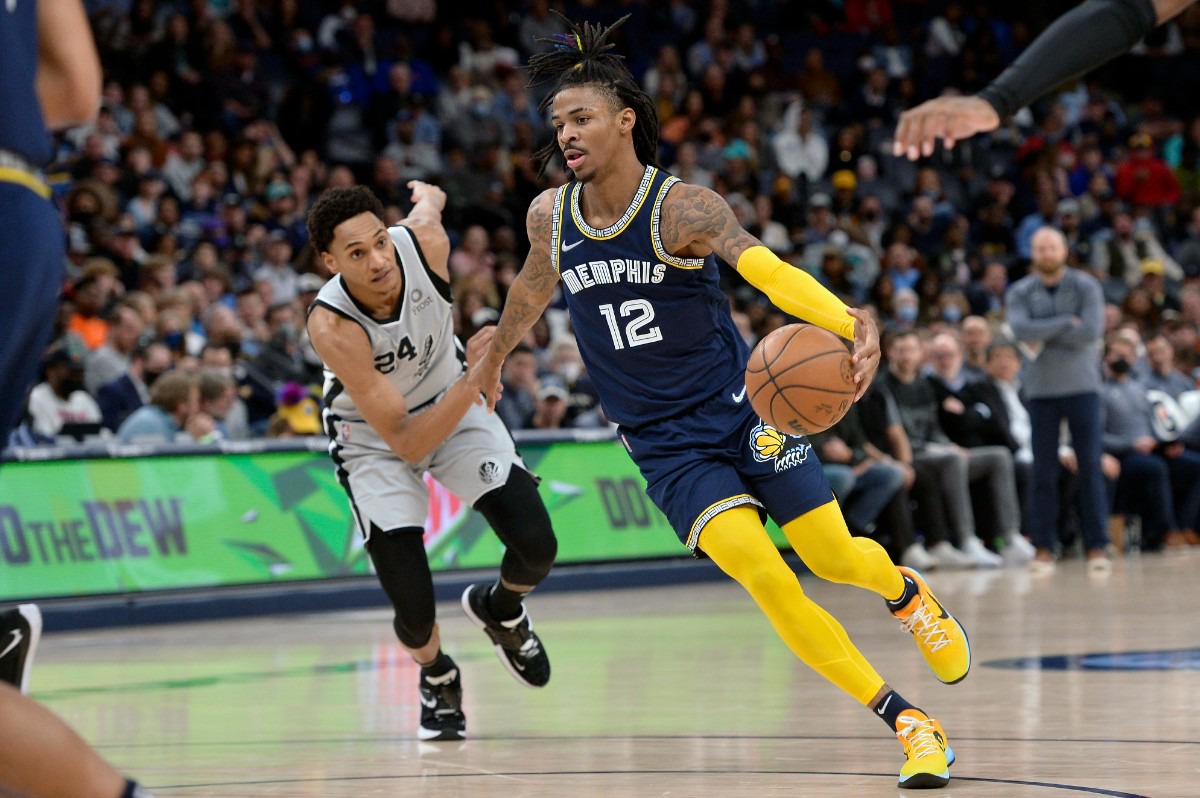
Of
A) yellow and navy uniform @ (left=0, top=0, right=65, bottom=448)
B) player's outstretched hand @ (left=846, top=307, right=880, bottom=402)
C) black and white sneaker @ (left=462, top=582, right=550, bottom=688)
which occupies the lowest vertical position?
black and white sneaker @ (left=462, top=582, right=550, bottom=688)

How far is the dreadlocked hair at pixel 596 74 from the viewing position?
5.53m

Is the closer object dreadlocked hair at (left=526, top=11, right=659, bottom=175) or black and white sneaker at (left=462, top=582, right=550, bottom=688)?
dreadlocked hair at (left=526, top=11, right=659, bottom=175)

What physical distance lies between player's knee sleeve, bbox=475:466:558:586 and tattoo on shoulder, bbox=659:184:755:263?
1.52m

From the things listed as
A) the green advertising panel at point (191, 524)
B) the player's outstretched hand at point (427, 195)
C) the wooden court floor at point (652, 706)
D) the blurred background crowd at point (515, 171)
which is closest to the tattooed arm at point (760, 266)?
the wooden court floor at point (652, 706)

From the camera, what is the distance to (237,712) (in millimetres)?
6875

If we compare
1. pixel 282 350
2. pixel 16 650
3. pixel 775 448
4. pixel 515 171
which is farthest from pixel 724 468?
pixel 515 171

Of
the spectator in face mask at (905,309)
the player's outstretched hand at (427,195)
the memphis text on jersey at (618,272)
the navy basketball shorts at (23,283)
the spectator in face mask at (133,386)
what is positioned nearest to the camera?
the navy basketball shorts at (23,283)

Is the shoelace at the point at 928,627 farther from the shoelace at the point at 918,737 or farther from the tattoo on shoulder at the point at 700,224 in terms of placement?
the tattoo on shoulder at the point at 700,224

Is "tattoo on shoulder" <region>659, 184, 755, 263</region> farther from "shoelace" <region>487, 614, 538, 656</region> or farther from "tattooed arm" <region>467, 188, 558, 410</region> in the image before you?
"shoelace" <region>487, 614, 538, 656</region>

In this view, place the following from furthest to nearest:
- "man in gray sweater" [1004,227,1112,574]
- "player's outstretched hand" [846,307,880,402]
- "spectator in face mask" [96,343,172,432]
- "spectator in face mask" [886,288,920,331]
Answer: "spectator in face mask" [886,288,920,331] → "man in gray sweater" [1004,227,1112,574] → "spectator in face mask" [96,343,172,432] → "player's outstretched hand" [846,307,880,402]

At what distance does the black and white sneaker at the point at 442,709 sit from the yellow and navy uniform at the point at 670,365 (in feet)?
4.15

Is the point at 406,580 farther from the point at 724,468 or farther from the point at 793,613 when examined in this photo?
the point at 793,613

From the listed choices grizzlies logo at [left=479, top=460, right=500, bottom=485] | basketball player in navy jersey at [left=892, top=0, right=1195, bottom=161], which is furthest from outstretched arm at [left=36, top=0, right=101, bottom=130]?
grizzlies logo at [left=479, top=460, right=500, bottom=485]

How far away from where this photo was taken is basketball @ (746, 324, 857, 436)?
188 inches
